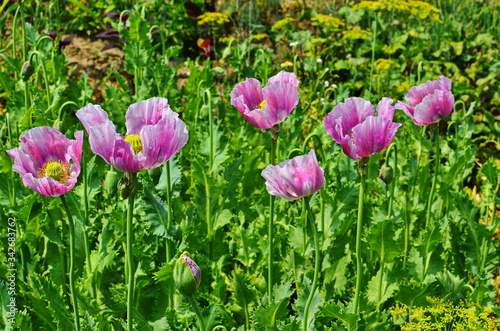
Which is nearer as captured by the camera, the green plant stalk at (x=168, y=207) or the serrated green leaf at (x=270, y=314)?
the serrated green leaf at (x=270, y=314)

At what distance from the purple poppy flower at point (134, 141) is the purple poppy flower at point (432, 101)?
38.5 inches

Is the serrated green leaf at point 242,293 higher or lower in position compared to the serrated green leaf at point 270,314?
lower

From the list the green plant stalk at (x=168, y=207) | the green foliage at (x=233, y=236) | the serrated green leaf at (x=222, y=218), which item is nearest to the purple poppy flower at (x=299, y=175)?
the green foliage at (x=233, y=236)

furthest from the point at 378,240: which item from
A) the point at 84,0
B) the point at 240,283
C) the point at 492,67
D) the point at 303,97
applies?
the point at 84,0

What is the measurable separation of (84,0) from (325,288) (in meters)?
4.30

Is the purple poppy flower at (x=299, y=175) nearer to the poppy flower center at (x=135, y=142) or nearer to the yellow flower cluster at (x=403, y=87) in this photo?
the poppy flower center at (x=135, y=142)

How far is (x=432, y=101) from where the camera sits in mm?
1962

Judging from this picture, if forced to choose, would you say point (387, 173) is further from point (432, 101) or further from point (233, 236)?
point (233, 236)

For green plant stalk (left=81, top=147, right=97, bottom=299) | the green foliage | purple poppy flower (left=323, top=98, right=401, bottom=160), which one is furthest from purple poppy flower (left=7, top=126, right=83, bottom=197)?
purple poppy flower (left=323, top=98, right=401, bottom=160)

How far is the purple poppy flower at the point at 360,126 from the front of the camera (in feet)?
4.53

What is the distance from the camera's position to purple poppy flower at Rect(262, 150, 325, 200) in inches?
52.1

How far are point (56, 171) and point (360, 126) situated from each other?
715mm

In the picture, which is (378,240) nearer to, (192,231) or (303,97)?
(192,231)

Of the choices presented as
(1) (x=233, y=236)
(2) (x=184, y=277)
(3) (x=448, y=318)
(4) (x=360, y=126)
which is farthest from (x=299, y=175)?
(1) (x=233, y=236)
